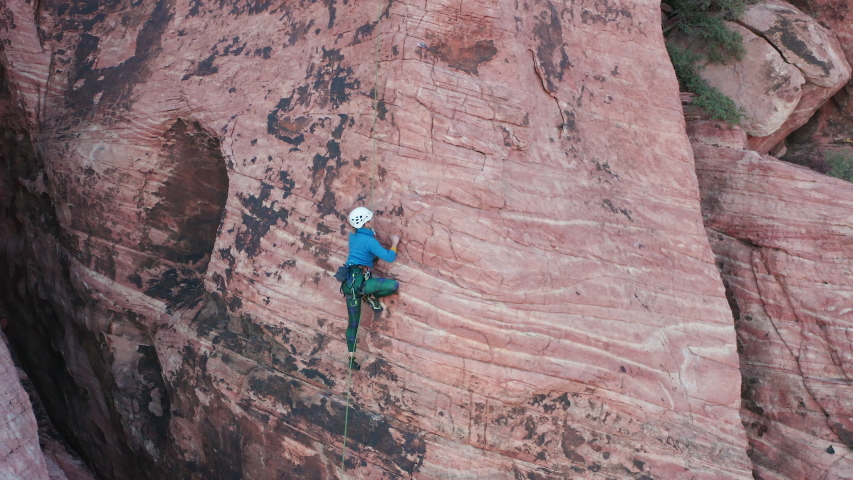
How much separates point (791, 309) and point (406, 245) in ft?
18.6

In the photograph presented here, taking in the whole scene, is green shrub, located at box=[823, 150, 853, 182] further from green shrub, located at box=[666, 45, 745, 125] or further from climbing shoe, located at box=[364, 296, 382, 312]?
climbing shoe, located at box=[364, 296, 382, 312]

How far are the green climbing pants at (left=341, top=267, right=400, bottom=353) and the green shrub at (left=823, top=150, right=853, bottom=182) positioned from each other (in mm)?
7712

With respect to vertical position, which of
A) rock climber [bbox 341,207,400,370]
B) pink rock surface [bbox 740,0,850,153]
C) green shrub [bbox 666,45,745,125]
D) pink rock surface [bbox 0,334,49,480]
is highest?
pink rock surface [bbox 740,0,850,153]

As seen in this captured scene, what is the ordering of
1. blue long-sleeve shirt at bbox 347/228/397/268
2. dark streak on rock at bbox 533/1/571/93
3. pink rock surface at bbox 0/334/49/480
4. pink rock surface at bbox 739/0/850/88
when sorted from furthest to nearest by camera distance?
1. pink rock surface at bbox 739/0/850/88
2. dark streak on rock at bbox 533/1/571/93
3. blue long-sleeve shirt at bbox 347/228/397/268
4. pink rock surface at bbox 0/334/49/480

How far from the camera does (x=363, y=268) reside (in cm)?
649

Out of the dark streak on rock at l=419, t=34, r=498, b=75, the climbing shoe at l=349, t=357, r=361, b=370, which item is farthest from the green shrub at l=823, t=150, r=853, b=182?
the climbing shoe at l=349, t=357, r=361, b=370

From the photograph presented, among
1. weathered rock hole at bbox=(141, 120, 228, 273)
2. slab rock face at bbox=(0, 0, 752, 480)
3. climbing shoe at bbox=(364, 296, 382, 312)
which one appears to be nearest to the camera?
climbing shoe at bbox=(364, 296, 382, 312)

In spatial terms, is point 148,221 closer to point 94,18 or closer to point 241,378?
point 241,378

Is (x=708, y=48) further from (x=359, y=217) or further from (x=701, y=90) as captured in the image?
(x=359, y=217)

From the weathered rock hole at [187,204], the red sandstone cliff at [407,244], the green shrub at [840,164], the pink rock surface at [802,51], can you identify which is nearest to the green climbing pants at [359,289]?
the red sandstone cliff at [407,244]

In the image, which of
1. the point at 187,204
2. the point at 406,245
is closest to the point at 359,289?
the point at 406,245

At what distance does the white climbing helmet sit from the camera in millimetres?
6534

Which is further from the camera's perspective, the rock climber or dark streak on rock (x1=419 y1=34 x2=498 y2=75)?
dark streak on rock (x1=419 y1=34 x2=498 y2=75)

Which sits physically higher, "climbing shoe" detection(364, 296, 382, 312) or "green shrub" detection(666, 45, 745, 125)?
"green shrub" detection(666, 45, 745, 125)
